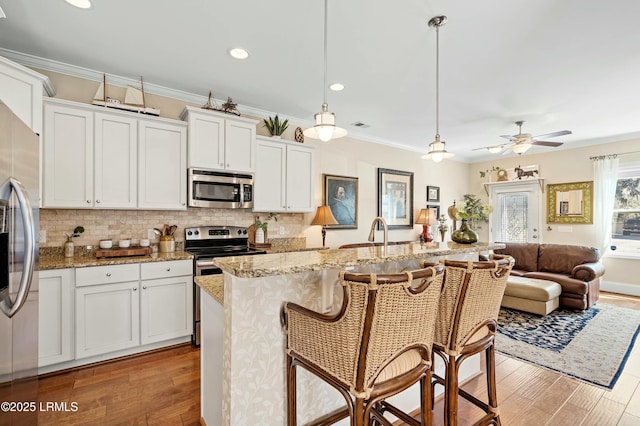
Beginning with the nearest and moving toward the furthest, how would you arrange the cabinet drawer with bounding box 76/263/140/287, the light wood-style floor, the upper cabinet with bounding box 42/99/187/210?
the light wood-style floor
the cabinet drawer with bounding box 76/263/140/287
the upper cabinet with bounding box 42/99/187/210

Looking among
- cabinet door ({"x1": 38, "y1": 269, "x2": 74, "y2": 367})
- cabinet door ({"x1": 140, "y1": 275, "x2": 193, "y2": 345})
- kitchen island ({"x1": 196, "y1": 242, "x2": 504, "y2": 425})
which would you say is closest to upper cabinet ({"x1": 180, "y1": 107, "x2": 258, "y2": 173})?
cabinet door ({"x1": 140, "y1": 275, "x2": 193, "y2": 345})

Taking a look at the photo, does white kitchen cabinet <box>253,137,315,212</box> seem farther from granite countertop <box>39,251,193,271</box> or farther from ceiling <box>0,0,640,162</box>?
granite countertop <box>39,251,193,271</box>

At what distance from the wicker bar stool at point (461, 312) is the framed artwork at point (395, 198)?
3.67 meters

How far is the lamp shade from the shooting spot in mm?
4184

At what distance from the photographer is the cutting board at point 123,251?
2752 mm

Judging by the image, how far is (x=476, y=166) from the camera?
7.23m

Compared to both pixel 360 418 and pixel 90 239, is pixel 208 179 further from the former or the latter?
pixel 360 418

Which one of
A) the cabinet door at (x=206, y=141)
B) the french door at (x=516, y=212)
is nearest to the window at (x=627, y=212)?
the french door at (x=516, y=212)

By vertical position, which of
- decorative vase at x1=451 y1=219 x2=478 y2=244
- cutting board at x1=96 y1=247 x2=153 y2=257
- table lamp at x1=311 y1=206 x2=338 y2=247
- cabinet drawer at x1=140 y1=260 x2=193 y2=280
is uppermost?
table lamp at x1=311 y1=206 x2=338 y2=247

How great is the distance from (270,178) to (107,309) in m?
2.16

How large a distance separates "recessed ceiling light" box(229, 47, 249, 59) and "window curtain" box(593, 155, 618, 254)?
630 centimetres

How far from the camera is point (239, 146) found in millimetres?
3510

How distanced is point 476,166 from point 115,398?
7.71 m

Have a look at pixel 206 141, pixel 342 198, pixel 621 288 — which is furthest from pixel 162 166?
pixel 621 288
